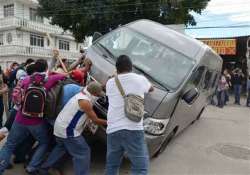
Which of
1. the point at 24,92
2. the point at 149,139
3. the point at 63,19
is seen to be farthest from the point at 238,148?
the point at 63,19

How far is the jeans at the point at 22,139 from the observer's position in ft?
15.5

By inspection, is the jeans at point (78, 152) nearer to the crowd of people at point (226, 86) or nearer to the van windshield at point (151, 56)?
the van windshield at point (151, 56)

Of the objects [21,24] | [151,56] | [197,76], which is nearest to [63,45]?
[21,24]

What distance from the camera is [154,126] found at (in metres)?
5.11

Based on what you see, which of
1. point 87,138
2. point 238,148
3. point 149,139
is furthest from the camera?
point 238,148

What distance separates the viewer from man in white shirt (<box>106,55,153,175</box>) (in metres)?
4.08

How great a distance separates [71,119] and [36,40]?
118ft

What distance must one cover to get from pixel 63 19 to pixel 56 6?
89 centimetres

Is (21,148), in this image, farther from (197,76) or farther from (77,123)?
(197,76)

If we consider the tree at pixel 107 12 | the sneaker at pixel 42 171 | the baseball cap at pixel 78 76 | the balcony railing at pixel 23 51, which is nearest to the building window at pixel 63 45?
the balcony railing at pixel 23 51

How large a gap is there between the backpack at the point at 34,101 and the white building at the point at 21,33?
102 feet

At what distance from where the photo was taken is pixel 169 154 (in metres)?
6.85

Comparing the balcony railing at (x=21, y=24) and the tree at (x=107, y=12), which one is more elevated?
the tree at (x=107, y=12)

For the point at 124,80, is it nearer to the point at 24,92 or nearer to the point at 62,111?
the point at 62,111
